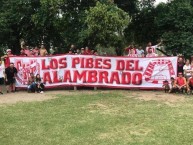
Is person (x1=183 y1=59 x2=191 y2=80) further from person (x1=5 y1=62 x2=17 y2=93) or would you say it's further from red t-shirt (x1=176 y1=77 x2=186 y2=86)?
person (x1=5 y1=62 x2=17 y2=93)

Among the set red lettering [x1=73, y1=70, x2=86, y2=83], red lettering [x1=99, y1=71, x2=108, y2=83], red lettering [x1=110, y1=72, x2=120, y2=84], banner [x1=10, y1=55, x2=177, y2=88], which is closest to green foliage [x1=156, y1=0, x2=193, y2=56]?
banner [x1=10, y1=55, x2=177, y2=88]

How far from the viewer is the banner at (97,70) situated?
1911cm

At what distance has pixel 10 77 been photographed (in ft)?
62.1

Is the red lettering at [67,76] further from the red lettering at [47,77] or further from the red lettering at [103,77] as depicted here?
the red lettering at [103,77]

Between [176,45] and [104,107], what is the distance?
32.0 feet

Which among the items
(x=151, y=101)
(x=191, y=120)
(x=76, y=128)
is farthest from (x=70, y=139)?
(x=151, y=101)

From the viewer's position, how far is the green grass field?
1070 cm

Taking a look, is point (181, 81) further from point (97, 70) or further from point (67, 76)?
point (67, 76)

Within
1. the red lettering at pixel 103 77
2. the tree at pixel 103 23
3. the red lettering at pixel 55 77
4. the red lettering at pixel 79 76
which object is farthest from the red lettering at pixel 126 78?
the red lettering at pixel 55 77

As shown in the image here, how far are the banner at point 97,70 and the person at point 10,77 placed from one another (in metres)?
0.39

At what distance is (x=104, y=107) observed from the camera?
14.7 metres

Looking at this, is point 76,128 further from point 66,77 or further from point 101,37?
point 101,37

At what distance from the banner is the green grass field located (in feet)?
8.08

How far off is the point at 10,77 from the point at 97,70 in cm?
383
